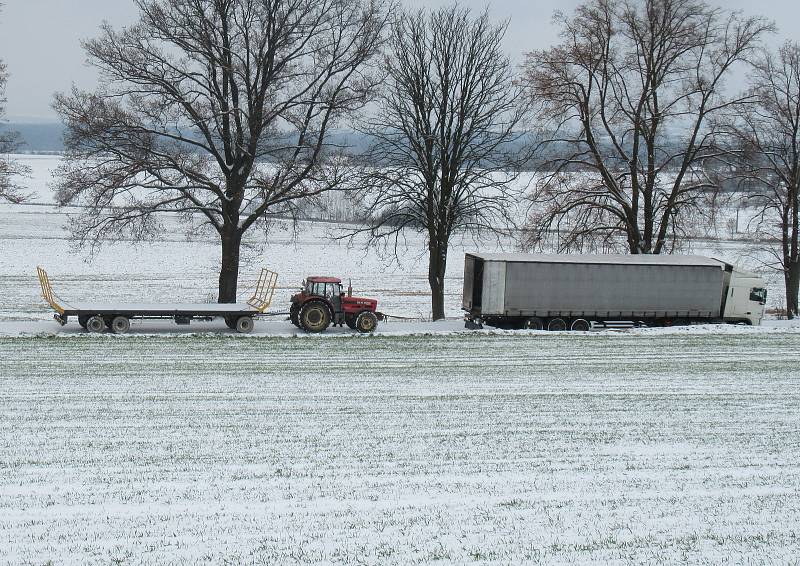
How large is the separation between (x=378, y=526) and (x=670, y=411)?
886 cm

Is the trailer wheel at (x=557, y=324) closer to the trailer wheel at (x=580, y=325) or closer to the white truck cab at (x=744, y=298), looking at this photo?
the trailer wheel at (x=580, y=325)

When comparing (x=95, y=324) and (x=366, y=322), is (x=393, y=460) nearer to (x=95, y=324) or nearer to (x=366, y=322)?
(x=366, y=322)

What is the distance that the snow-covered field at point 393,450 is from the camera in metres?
9.34

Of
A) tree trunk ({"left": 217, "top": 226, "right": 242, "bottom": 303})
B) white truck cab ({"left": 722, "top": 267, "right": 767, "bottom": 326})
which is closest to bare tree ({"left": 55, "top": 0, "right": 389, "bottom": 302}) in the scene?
tree trunk ({"left": 217, "top": 226, "right": 242, "bottom": 303})

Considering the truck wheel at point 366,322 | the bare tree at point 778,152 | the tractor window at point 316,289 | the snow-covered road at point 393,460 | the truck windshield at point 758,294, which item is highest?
the bare tree at point 778,152

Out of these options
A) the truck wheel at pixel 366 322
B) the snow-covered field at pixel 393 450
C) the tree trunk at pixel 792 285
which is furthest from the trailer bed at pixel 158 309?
the tree trunk at pixel 792 285

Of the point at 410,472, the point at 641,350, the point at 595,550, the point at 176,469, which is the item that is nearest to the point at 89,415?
the point at 176,469

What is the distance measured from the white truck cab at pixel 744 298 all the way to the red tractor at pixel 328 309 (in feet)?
46.5

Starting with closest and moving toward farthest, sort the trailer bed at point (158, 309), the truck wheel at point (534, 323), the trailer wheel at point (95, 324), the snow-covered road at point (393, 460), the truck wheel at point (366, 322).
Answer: the snow-covered road at point (393, 460), the trailer bed at point (158, 309), the trailer wheel at point (95, 324), the truck wheel at point (366, 322), the truck wheel at point (534, 323)

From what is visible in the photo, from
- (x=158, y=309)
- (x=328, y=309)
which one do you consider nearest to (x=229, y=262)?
(x=158, y=309)

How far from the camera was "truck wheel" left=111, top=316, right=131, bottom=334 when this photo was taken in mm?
28091

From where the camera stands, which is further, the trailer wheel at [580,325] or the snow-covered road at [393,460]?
the trailer wheel at [580,325]

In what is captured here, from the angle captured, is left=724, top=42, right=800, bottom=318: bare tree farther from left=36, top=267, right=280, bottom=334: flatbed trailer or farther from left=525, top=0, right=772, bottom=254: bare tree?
left=36, top=267, right=280, bottom=334: flatbed trailer

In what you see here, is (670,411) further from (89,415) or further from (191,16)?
(191,16)
